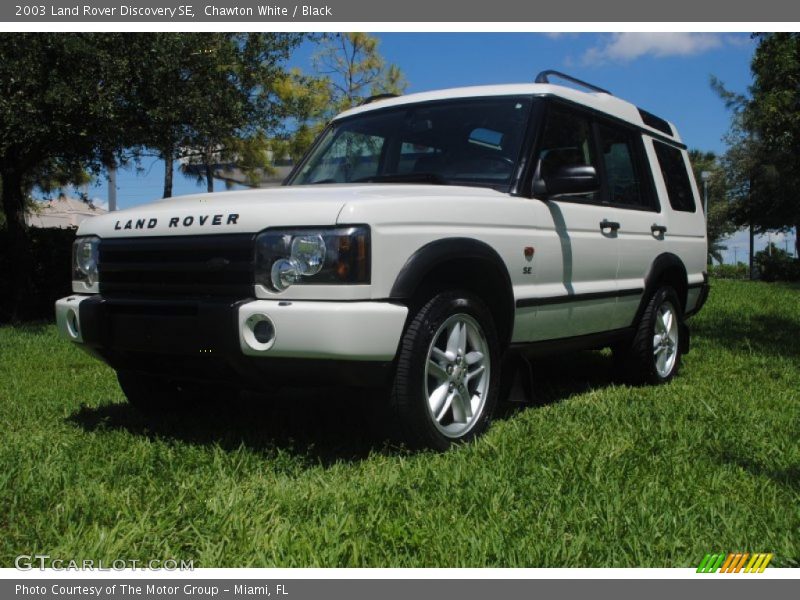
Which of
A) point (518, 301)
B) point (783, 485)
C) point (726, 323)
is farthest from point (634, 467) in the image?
point (726, 323)

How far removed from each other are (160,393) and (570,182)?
264 cm

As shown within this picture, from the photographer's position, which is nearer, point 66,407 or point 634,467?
point 634,467

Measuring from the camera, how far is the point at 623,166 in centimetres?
571

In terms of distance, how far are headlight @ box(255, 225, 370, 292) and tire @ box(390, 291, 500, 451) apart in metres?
0.46

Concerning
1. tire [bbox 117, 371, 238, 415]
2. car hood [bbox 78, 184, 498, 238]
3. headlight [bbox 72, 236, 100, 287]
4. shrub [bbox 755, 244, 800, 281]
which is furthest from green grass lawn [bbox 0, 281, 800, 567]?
shrub [bbox 755, 244, 800, 281]

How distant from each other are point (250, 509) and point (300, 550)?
46cm

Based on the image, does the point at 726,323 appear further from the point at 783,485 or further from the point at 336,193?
the point at 336,193

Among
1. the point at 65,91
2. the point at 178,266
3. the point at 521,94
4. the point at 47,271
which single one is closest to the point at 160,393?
the point at 178,266

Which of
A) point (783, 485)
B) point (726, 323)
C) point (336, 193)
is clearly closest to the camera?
point (783, 485)

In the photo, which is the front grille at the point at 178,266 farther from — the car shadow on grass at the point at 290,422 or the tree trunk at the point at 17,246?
the tree trunk at the point at 17,246

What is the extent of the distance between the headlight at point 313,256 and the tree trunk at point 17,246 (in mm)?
10405

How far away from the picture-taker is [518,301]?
14.1 feet

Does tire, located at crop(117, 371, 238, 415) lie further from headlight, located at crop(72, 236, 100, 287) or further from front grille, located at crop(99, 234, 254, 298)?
front grille, located at crop(99, 234, 254, 298)

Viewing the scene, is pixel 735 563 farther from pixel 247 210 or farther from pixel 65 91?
pixel 65 91
